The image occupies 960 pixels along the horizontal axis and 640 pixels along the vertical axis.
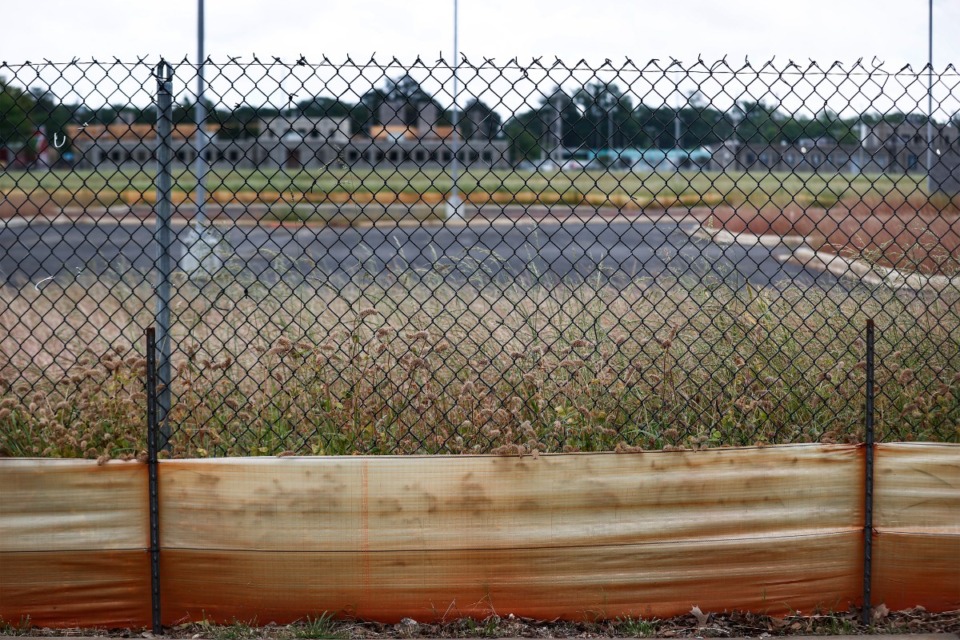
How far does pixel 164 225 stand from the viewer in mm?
3939

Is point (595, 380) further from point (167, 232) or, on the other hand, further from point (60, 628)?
point (60, 628)

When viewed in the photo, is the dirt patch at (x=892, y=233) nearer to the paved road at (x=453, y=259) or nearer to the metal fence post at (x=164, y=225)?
the paved road at (x=453, y=259)

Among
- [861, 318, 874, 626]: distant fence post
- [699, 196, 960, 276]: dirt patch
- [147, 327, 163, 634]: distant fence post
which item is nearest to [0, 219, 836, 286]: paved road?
[699, 196, 960, 276]: dirt patch

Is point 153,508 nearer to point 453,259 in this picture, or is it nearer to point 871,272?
point 453,259

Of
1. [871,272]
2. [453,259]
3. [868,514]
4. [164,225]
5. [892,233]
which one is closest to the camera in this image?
[868,514]

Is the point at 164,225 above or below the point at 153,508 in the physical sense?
above

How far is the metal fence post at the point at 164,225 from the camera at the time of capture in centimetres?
378

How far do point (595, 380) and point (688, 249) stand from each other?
1101cm

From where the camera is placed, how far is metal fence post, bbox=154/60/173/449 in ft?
12.4

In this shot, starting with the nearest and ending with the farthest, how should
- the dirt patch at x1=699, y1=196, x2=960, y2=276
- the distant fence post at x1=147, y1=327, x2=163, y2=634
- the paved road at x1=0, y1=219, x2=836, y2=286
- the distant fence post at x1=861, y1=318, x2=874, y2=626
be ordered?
the distant fence post at x1=147, y1=327, x2=163, y2=634 → the distant fence post at x1=861, y1=318, x2=874, y2=626 → the paved road at x1=0, y1=219, x2=836, y2=286 → the dirt patch at x1=699, y1=196, x2=960, y2=276

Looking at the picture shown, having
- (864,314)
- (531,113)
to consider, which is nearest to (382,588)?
(531,113)

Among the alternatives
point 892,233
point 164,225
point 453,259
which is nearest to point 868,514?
point 453,259

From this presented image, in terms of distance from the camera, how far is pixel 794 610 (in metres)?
3.44

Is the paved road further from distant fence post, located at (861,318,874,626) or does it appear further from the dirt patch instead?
distant fence post, located at (861,318,874,626)
